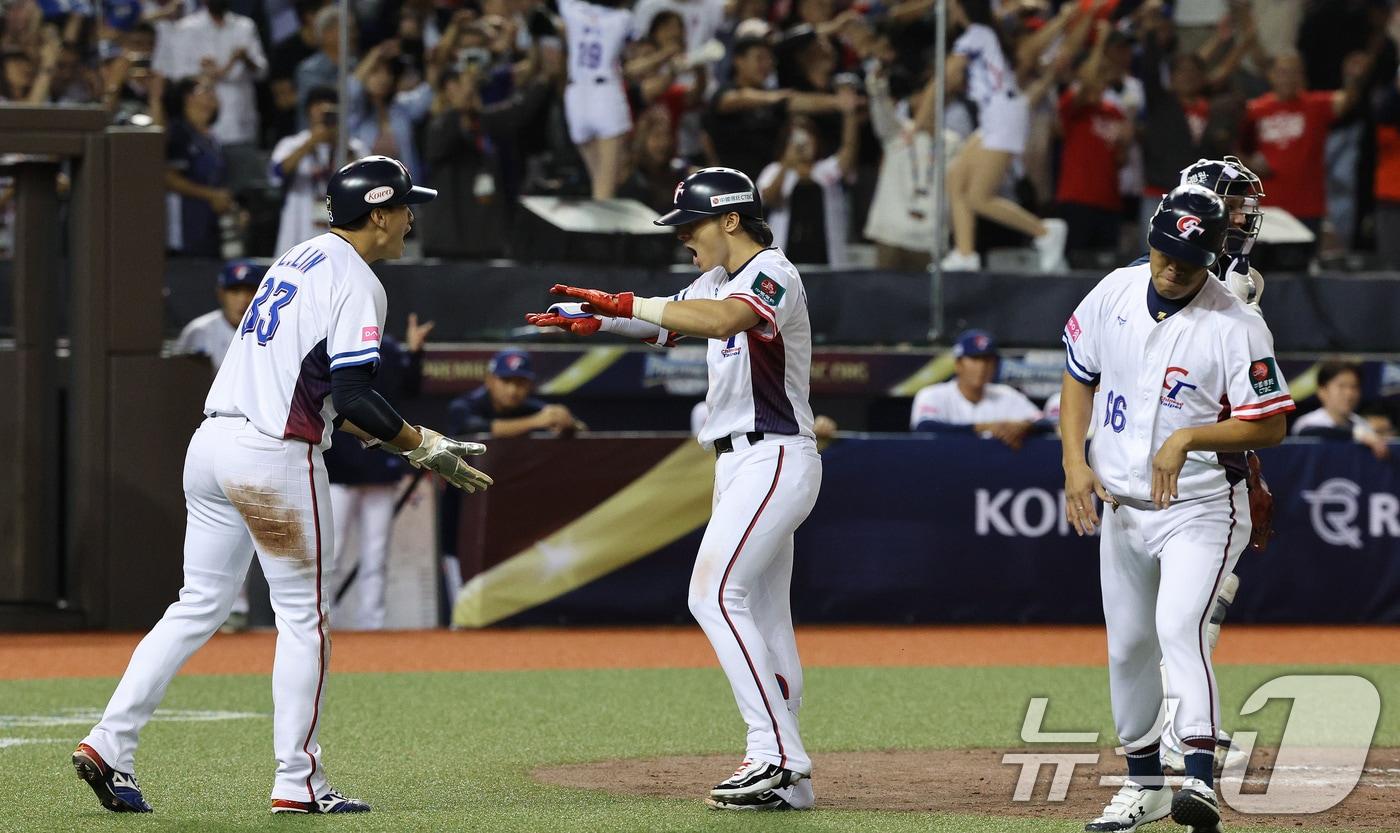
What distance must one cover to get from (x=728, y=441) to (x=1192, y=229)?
1.70m

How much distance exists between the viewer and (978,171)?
50.3 feet

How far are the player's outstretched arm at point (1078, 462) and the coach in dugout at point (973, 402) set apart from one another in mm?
6929

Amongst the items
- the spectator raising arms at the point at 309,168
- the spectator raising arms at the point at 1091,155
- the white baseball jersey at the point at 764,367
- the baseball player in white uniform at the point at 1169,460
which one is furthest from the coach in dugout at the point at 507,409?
the baseball player in white uniform at the point at 1169,460

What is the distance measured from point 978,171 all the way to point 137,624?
23.8ft

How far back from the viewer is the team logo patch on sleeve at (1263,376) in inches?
228

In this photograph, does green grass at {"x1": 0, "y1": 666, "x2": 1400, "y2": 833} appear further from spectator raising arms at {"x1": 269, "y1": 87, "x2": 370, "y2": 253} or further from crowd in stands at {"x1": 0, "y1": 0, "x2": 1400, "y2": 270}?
crowd in stands at {"x1": 0, "y1": 0, "x2": 1400, "y2": 270}

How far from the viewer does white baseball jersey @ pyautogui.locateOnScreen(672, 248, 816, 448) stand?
6387 millimetres

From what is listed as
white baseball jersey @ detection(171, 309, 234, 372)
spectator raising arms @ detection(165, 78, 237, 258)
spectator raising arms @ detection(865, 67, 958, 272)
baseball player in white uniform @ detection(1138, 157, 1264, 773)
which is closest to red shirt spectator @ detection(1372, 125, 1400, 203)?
spectator raising arms @ detection(865, 67, 958, 272)

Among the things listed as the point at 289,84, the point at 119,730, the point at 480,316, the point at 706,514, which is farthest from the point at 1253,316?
the point at 289,84

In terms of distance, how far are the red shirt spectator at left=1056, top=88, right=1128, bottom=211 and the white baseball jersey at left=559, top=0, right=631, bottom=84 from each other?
3767 mm

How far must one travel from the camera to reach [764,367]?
255 inches

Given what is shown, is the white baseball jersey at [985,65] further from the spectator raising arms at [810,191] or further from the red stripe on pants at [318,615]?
the red stripe on pants at [318,615]

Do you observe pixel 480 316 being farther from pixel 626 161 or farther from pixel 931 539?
pixel 931 539

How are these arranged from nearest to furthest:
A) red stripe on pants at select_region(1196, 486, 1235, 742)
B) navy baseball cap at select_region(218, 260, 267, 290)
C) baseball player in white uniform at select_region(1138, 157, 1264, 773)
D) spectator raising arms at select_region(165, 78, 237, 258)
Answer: red stripe on pants at select_region(1196, 486, 1235, 742) < baseball player in white uniform at select_region(1138, 157, 1264, 773) < navy baseball cap at select_region(218, 260, 267, 290) < spectator raising arms at select_region(165, 78, 237, 258)
